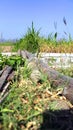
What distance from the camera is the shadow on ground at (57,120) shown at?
564cm

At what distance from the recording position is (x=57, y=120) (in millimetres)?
5836

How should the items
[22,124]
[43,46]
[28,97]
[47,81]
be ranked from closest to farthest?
1. [22,124]
2. [28,97]
3. [47,81]
4. [43,46]

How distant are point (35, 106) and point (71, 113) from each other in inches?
19.6

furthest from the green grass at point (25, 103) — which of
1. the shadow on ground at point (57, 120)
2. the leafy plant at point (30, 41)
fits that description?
the leafy plant at point (30, 41)

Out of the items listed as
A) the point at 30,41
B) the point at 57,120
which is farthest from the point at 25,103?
the point at 30,41

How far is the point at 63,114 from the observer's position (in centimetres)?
597

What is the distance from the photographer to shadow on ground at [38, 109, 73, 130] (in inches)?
222

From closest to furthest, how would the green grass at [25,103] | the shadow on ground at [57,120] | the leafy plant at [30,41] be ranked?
1. the green grass at [25,103]
2. the shadow on ground at [57,120]
3. the leafy plant at [30,41]

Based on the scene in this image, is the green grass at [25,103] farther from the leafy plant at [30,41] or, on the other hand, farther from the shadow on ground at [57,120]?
the leafy plant at [30,41]

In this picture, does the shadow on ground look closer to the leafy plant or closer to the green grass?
the green grass

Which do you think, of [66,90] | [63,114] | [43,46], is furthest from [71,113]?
[43,46]

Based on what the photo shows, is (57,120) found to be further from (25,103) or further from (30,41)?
(30,41)

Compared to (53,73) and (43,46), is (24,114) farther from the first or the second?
(43,46)

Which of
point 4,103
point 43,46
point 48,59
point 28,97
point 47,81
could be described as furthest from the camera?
point 43,46
